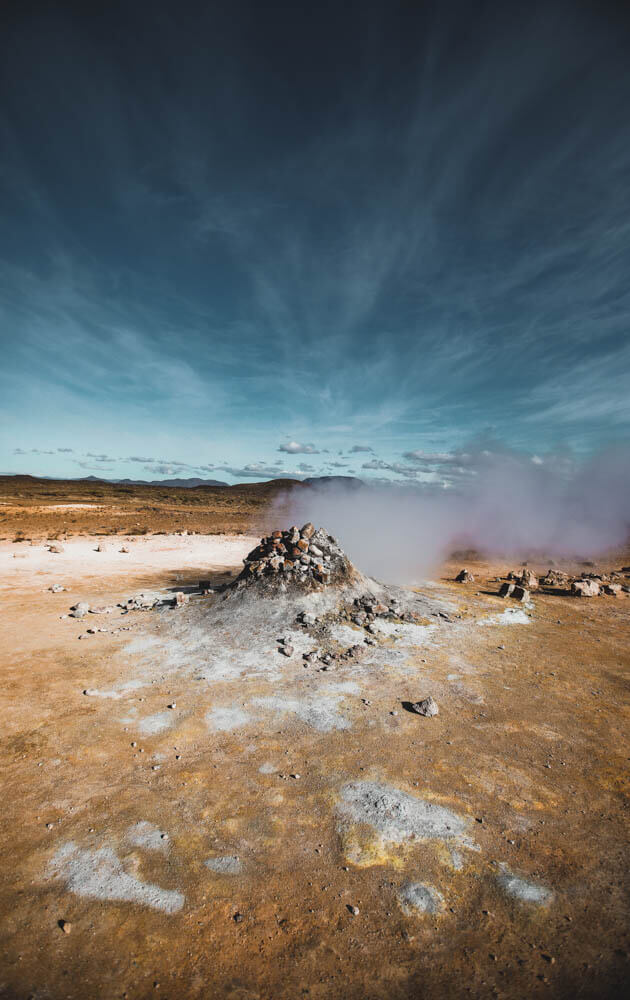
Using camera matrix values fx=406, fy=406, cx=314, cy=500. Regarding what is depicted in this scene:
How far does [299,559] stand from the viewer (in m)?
9.86

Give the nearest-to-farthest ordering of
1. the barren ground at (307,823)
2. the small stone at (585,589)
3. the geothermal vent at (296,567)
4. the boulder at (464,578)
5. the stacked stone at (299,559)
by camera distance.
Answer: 1. the barren ground at (307,823)
2. the geothermal vent at (296,567)
3. the stacked stone at (299,559)
4. the small stone at (585,589)
5. the boulder at (464,578)

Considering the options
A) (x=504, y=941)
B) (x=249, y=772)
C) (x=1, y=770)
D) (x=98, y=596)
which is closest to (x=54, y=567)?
(x=98, y=596)

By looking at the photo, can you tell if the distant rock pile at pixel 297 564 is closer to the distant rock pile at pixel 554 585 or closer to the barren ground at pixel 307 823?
the barren ground at pixel 307 823

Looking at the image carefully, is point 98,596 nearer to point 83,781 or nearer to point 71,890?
point 83,781

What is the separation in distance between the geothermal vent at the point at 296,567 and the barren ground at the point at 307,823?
1771 mm

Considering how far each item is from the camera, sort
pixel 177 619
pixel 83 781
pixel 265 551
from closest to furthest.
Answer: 1. pixel 83 781
2. pixel 177 619
3. pixel 265 551

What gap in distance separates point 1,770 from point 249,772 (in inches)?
107

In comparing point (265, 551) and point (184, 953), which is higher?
point (265, 551)

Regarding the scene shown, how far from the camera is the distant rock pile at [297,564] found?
374 inches

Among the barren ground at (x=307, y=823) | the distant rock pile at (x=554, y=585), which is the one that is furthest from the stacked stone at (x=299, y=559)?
the distant rock pile at (x=554, y=585)

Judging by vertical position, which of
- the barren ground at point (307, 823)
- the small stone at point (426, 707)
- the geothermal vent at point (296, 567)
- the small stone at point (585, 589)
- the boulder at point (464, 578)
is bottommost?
the barren ground at point (307, 823)

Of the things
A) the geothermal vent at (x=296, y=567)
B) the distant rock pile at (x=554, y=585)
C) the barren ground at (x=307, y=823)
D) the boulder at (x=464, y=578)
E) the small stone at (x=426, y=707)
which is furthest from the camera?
the boulder at (x=464, y=578)

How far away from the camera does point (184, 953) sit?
107 inches

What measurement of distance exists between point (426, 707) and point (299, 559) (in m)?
4.83
